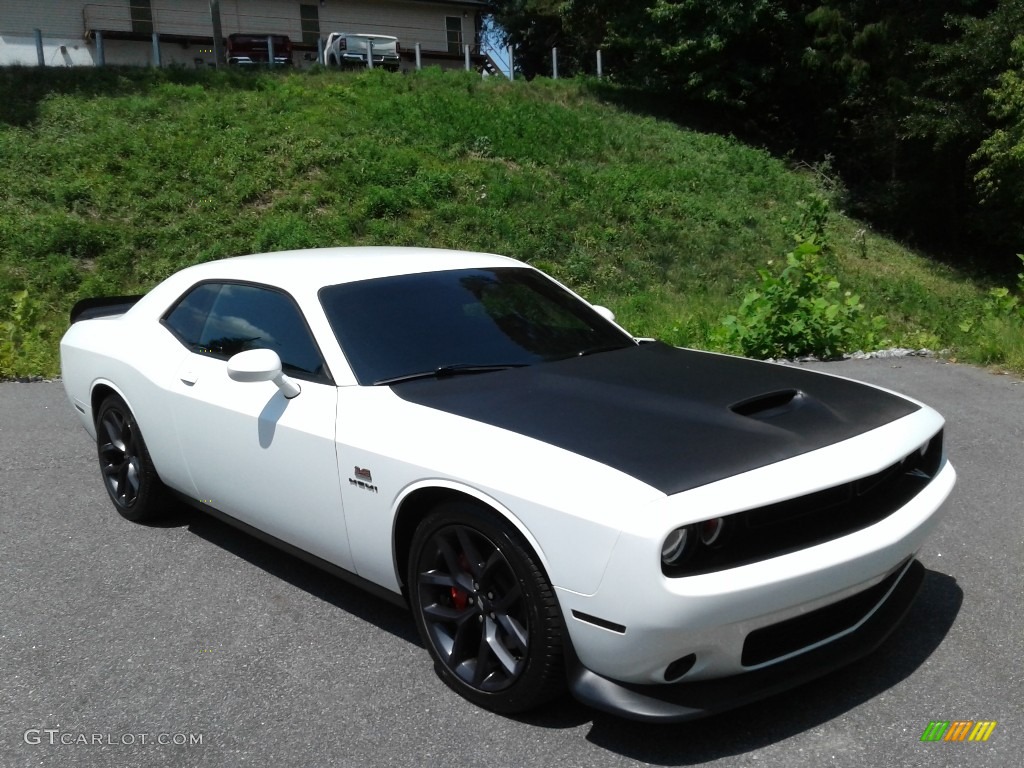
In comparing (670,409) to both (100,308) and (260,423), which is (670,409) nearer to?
(260,423)

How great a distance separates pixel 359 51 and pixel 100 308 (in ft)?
78.2

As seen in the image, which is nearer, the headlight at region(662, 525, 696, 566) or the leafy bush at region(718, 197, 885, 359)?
the headlight at region(662, 525, 696, 566)

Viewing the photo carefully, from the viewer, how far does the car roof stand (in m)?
4.29

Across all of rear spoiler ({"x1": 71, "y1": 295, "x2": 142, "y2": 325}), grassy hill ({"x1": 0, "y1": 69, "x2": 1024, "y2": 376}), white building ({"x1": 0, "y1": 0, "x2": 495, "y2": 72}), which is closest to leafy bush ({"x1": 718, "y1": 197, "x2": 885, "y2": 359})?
grassy hill ({"x1": 0, "y1": 69, "x2": 1024, "y2": 376})

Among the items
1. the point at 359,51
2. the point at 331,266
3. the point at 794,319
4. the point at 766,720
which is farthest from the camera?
the point at 359,51

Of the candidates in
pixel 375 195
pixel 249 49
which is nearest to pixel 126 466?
pixel 375 195

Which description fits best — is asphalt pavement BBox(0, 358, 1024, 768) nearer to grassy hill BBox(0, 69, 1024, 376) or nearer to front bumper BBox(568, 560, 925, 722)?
front bumper BBox(568, 560, 925, 722)

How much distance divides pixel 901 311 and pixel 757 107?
13.7 m

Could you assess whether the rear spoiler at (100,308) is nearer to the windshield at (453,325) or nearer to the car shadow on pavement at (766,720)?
the windshield at (453,325)

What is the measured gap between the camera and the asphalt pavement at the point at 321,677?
3.03 metres

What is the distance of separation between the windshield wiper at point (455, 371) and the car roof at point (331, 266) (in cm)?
66

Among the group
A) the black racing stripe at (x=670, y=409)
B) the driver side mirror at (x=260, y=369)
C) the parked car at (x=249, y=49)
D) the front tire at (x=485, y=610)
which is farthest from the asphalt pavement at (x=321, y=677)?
the parked car at (x=249, y=49)

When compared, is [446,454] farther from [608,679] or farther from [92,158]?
[92,158]

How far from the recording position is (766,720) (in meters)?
3.14
